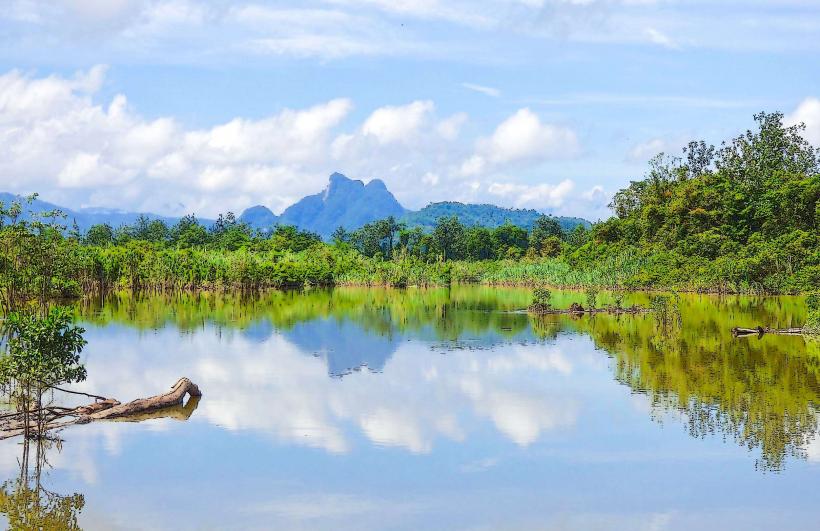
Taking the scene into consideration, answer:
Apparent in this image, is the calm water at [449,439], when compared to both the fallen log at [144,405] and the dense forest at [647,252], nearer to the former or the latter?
the fallen log at [144,405]

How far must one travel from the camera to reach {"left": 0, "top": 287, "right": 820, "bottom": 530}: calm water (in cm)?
1030

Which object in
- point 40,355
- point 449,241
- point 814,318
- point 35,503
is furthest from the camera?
point 449,241

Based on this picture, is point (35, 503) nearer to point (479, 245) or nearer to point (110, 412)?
point (110, 412)

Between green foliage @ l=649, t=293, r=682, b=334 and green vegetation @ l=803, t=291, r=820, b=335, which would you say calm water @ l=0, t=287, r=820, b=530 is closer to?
green vegetation @ l=803, t=291, r=820, b=335

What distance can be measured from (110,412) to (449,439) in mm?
5862

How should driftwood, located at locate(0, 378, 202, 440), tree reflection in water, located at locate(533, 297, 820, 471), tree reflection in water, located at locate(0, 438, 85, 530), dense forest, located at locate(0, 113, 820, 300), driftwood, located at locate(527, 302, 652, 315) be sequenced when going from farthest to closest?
dense forest, located at locate(0, 113, 820, 300)
driftwood, located at locate(527, 302, 652, 315)
tree reflection in water, located at locate(533, 297, 820, 471)
driftwood, located at locate(0, 378, 202, 440)
tree reflection in water, located at locate(0, 438, 85, 530)

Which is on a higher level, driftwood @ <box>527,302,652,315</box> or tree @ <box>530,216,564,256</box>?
tree @ <box>530,216,564,256</box>

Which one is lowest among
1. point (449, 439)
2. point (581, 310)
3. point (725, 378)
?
point (449, 439)

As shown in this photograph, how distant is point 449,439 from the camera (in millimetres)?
13711

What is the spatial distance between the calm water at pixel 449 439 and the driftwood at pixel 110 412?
226 mm

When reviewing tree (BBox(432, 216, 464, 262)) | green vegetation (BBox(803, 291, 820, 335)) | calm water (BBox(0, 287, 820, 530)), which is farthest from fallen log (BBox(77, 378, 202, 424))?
tree (BBox(432, 216, 464, 262))

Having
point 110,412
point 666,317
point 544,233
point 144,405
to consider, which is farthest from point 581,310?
point 544,233

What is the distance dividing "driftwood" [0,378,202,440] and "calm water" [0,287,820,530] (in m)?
0.23

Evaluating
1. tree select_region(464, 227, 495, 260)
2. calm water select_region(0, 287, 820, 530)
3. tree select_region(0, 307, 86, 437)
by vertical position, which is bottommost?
calm water select_region(0, 287, 820, 530)
